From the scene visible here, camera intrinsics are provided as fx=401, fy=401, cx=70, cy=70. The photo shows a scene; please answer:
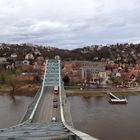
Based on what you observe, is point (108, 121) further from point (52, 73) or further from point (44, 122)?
point (52, 73)

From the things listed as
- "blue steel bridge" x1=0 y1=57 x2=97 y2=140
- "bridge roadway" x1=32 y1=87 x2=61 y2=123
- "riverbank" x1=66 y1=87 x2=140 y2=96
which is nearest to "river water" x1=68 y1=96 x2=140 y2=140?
"blue steel bridge" x1=0 y1=57 x2=97 y2=140

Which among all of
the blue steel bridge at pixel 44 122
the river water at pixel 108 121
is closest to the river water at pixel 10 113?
the blue steel bridge at pixel 44 122

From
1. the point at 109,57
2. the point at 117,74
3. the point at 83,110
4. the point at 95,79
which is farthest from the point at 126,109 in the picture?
the point at 109,57

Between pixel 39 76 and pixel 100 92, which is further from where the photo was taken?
pixel 39 76

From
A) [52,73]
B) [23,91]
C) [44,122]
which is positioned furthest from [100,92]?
[44,122]

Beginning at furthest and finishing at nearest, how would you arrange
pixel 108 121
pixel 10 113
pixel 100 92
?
pixel 100 92 → pixel 10 113 → pixel 108 121

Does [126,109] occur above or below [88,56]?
below

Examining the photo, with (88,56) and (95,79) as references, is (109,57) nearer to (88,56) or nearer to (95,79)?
(88,56)

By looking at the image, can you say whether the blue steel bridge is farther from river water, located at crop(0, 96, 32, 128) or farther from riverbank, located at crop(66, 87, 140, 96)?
riverbank, located at crop(66, 87, 140, 96)
